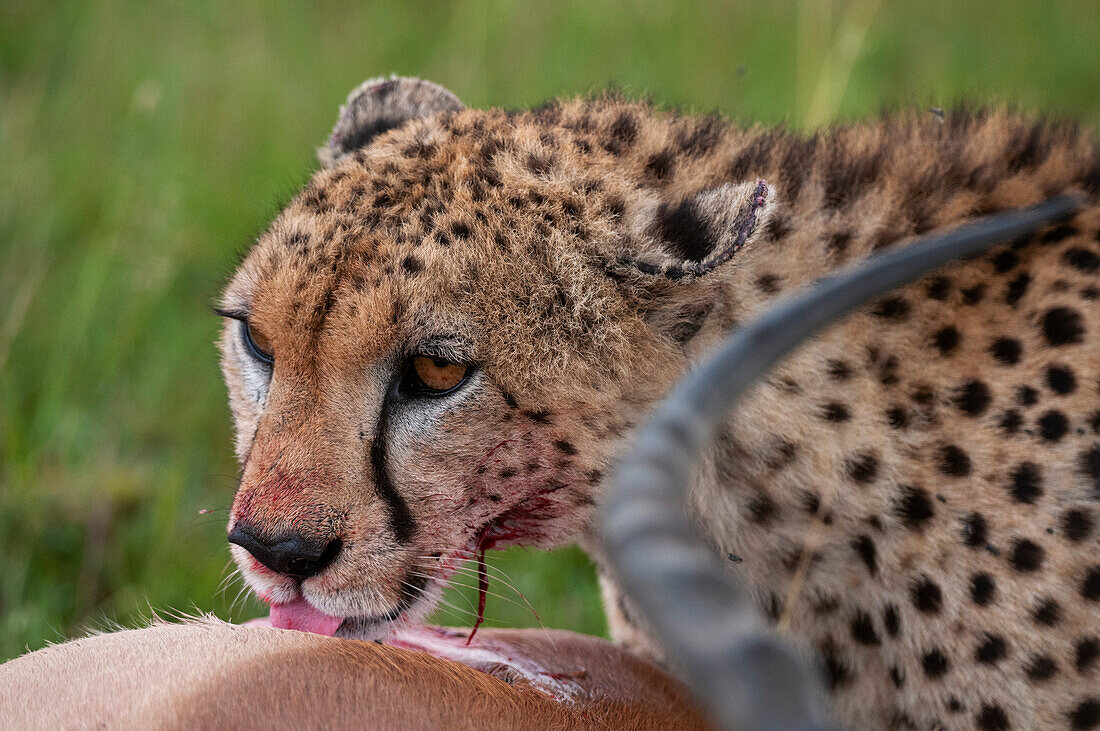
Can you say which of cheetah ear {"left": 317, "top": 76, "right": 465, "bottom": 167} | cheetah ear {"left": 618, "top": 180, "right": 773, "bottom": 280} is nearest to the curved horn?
cheetah ear {"left": 618, "top": 180, "right": 773, "bottom": 280}

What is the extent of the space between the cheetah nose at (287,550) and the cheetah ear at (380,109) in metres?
0.89

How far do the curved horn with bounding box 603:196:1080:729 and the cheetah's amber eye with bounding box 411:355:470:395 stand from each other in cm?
99

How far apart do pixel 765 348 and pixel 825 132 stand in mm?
1657

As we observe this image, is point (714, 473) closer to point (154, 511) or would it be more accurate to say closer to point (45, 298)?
point (154, 511)

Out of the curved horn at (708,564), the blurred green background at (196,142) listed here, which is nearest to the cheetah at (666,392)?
the blurred green background at (196,142)

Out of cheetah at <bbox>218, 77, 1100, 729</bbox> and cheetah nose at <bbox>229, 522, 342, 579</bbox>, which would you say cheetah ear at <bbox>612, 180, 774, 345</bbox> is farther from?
cheetah nose at <bbox>229, 522, 342, 579</bbox>

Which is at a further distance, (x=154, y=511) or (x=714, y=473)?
(x=154, y=511)

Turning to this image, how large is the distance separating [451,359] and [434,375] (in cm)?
4

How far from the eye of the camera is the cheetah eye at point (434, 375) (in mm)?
1979

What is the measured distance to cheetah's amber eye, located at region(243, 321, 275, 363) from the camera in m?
2.09

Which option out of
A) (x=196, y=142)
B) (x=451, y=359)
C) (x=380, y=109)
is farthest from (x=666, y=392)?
(x=196, y=142)

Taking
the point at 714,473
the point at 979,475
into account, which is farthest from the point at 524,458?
the point at 979,475

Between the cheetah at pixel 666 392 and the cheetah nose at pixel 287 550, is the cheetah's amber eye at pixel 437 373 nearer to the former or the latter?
the cheetah at pixel 666 392

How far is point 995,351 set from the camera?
208 cm
